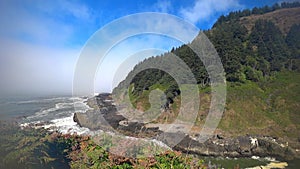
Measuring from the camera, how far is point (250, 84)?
1399 inches

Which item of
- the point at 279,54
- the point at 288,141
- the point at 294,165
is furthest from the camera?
the point at 279,54

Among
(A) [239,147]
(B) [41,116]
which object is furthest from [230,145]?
(B) [41,116]

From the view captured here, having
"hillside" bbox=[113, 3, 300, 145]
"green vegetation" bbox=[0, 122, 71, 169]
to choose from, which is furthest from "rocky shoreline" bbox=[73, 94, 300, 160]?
"green vegetation" bbox=[0, 122, 71, 169]

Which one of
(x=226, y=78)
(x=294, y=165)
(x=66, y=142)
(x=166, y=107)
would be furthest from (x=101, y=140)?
(x=226, y=78)

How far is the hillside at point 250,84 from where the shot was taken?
26.4 meters

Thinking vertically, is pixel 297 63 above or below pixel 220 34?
below

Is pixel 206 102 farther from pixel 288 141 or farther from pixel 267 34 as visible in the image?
pixel 267 34

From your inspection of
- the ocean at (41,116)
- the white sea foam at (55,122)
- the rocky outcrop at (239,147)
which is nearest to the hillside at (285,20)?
the rocky outcrop at (239,147)

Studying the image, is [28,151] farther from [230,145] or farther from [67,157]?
[230,145]

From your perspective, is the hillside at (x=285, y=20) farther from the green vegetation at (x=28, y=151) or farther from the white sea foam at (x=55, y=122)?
the green vegetation at (x=28, y=151)

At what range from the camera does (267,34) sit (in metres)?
47.7

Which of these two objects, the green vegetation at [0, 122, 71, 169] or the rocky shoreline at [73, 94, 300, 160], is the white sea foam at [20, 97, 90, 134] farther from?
the green vegetation at [0, 122, 71, 169]

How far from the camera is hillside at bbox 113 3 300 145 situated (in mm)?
26375

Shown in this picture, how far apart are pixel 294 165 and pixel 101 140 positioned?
14.6 meters
